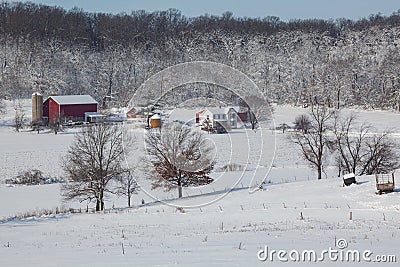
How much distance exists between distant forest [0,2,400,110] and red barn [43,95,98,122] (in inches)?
598

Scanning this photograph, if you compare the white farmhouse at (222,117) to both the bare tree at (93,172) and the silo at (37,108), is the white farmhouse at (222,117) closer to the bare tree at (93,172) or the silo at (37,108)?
the bare tree at (93,172)

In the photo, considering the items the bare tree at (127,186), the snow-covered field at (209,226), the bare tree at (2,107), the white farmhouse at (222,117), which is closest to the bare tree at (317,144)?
the snow-covered field at (209,226)

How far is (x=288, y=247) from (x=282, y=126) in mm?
37842

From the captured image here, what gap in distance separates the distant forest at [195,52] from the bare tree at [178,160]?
47.7 meters

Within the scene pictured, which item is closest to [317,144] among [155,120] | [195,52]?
[155,120]

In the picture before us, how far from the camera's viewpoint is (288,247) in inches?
339

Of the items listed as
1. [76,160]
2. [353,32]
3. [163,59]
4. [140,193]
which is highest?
[353,32]

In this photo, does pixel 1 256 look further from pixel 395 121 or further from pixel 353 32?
pixel 353 32

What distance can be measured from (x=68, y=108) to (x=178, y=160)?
3565 cm

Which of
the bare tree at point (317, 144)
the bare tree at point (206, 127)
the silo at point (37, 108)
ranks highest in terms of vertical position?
the silo at point (37, 108)

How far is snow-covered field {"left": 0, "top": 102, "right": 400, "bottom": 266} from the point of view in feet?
26.9

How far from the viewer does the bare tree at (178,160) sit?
1745 centimetres

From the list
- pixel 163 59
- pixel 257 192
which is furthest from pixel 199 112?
pixel 163 59

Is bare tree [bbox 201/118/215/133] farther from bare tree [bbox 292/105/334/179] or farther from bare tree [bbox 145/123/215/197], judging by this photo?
bare tree [bbox 145/123/215/197]
